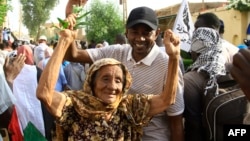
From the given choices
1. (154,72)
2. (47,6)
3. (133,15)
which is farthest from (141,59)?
(47,6)

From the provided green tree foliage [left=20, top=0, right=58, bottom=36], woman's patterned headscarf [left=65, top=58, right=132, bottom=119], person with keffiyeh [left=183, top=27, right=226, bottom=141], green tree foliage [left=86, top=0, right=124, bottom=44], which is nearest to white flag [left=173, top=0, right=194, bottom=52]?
person with keffiyeh [left=183, top=27, right=226, bottom=141]

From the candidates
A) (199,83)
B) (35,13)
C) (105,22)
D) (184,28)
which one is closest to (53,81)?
(199,83)

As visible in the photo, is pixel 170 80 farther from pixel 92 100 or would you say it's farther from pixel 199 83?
pixel 92 100

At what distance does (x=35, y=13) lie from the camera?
4816cm

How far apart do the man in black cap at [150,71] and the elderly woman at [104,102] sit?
0.40 ft

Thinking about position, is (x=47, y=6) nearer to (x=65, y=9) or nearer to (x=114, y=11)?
(x=114, y=11)

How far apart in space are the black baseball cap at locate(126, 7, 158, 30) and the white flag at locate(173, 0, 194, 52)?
302 cm

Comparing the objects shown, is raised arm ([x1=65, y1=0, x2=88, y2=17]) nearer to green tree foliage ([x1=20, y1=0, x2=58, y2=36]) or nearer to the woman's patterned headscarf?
the woman's patterned headscarf

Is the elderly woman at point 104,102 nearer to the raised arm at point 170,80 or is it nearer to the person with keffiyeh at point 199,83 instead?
the raised arm at point 170,80

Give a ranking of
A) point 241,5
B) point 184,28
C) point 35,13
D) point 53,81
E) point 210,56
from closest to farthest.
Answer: point 53,81 → point 210,56 → point 184,28 → point 241,5 → point 35,13

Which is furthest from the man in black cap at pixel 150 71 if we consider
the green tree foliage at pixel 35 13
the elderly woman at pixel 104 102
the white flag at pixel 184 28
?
the green tree foliage at pixel 35 13

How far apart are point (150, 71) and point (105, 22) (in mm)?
38392

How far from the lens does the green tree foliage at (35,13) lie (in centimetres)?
4756

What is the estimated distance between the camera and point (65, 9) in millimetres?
3088
